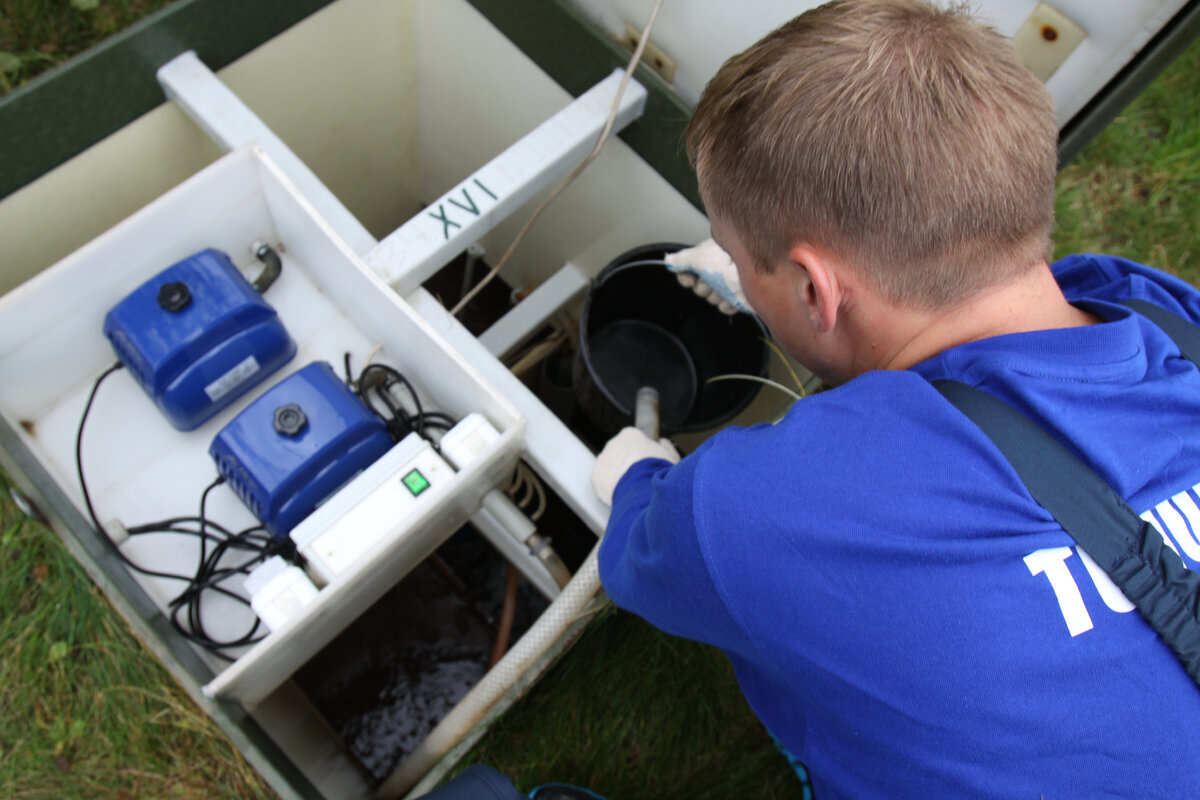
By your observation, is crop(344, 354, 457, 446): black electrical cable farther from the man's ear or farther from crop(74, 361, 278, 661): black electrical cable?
the man's ear

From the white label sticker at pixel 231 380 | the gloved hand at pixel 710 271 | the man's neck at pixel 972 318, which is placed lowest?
the man's neck at pixel 972 318

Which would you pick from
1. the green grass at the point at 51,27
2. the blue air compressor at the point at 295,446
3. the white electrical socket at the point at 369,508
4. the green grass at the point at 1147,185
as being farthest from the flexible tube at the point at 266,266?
the green grass at the point at 1147,185

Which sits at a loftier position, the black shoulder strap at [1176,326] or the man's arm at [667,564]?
the man's arm at [667,564]

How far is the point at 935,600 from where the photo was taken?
0.60 meters

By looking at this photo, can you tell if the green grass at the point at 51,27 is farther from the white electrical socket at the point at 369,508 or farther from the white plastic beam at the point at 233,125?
the white electrical socket at the point at 369,508

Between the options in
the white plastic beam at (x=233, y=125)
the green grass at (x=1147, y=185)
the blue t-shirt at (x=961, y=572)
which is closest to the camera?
the blue t-shirt at (x=961, y=572)

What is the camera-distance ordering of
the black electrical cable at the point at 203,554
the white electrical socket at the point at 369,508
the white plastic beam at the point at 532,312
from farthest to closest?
the white plastic beam at the point at 532,312 → the black electrical cable at the point at 203,554 → the white electrical socket at the point at 369,508

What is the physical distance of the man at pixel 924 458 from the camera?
590 mm

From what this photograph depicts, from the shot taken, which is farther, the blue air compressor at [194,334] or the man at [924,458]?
the blue air compressor at [194,334]

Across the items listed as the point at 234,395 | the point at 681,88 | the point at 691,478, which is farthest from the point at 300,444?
the point at 681,88

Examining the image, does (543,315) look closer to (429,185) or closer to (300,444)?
(429,185)

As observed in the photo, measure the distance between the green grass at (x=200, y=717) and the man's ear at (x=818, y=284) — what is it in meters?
0.91

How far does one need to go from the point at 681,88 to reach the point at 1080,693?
1.10 meters

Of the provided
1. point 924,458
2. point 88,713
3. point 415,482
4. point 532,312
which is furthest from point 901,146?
point 88,713
